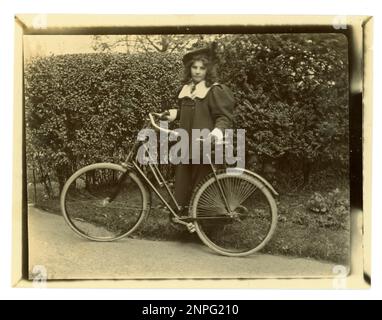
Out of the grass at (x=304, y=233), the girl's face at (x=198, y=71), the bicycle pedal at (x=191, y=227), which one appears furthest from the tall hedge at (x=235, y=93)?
the bicycle pedal at (x=191, y=227)

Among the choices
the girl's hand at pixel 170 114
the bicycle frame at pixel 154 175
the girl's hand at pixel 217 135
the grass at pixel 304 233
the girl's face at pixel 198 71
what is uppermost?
the girl's face at pixel 198 71

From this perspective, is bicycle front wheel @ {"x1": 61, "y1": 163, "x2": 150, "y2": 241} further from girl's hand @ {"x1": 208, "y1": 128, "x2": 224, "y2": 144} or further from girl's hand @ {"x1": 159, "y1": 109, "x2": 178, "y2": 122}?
girl's hand @ {"x1": 208, "y1": 128, "x2": 224, "y2": 144}

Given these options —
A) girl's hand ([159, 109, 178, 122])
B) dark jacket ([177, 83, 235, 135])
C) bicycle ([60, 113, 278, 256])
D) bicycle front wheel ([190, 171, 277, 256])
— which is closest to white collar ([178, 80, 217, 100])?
dark jacket ([177, 83, 235, 135])

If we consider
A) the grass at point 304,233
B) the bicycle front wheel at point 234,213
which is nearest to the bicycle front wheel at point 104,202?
the grass at point 304,233

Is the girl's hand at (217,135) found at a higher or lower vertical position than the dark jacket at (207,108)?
lower

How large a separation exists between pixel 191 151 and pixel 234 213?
0.60 m

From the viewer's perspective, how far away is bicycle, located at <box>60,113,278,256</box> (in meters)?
4.75

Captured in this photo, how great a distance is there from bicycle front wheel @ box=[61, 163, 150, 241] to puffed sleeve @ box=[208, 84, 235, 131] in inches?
31.9

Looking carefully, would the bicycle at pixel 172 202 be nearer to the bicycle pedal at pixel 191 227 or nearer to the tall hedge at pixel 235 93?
the bicycle pedal at pixel 191 227

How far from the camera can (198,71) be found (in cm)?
474

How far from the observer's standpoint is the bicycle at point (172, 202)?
475 cm

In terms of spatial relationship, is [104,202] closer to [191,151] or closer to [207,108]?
[191,151]

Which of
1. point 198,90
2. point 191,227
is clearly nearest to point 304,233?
point 191,227
